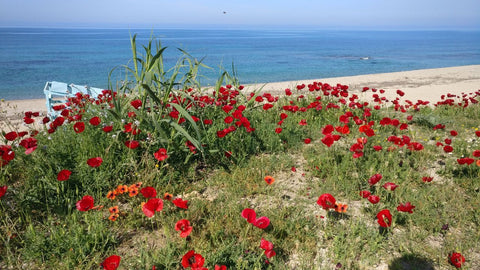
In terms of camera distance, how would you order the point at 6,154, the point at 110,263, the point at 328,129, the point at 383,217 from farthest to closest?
the point at 328,129, the point at 6,154, the point at 383,217, the point at 110,263

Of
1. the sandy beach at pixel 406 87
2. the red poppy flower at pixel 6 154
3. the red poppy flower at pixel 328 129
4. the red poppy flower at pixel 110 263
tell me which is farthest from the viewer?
the sandy beach at pixel 406 87

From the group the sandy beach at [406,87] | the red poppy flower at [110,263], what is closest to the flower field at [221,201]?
the red poppy flower at [110,263]

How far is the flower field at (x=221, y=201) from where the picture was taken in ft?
6.48

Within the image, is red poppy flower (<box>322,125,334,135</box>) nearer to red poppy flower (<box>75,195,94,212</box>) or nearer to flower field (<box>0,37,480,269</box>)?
flower field (<box>0,37,480,269</box>)

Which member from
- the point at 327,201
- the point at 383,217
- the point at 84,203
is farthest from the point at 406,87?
the point at 84,203

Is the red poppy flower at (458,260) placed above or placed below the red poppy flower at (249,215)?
below

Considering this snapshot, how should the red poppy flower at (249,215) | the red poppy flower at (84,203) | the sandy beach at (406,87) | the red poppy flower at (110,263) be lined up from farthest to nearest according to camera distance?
1. the sandy beach at (406,87)
2. the red poppy flower at (84,203)
3. the red poppy flower at (249,215)
4. the red poppy flower at (110,263)

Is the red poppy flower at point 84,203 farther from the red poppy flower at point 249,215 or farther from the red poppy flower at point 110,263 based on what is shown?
the red poppy flower at point 249,215

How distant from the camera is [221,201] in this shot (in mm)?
2637

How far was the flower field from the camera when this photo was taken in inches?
77.7

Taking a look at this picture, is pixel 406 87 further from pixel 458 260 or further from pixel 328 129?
pixel 458 260

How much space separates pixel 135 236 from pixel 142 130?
1211mm

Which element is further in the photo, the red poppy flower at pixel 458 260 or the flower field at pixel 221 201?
the flower field at pixel 221 201

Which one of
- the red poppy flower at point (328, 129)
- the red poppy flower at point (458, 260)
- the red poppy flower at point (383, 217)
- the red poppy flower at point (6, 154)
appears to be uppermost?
the red poppy flower at point (328, 129)
